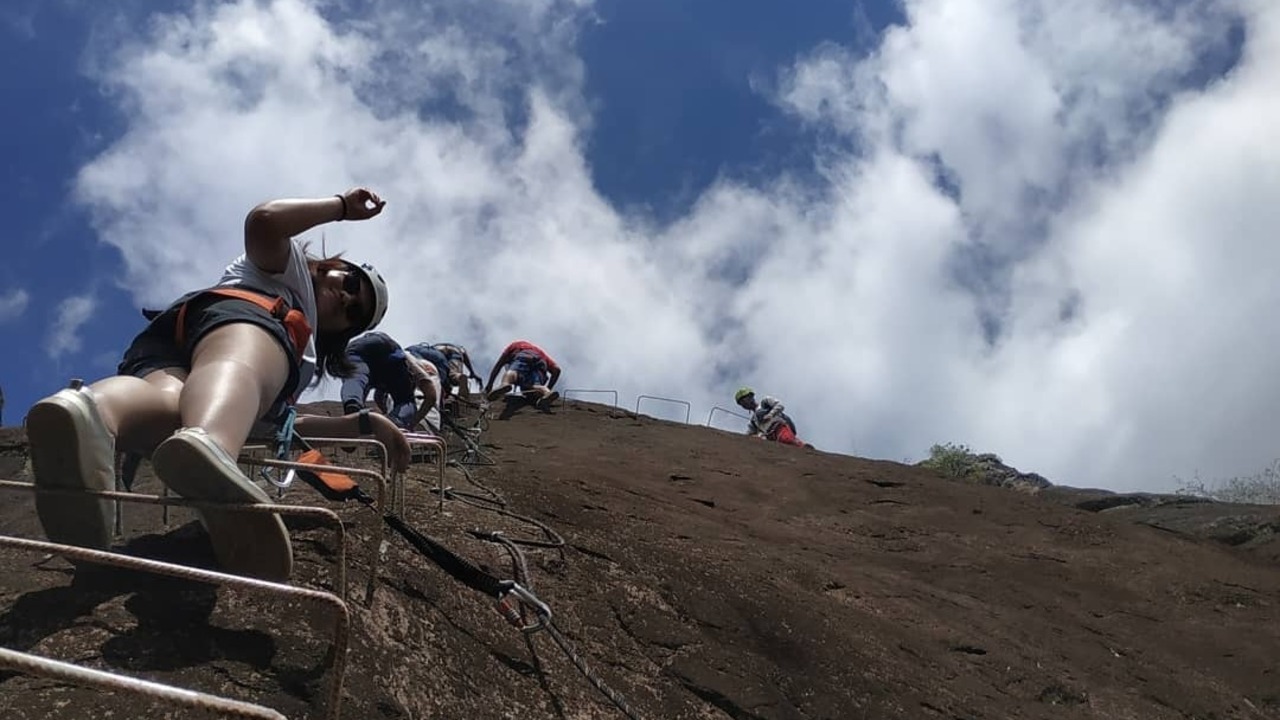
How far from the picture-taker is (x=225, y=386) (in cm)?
286

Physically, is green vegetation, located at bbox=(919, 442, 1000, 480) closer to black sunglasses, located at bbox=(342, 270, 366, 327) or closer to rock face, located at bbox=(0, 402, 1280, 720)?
rock face, located at bbox=(0, 402, 1280, 720)

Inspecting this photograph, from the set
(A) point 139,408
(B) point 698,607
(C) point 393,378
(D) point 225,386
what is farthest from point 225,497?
(C) point 393,378

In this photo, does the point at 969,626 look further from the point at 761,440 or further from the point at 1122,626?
the point at 761,440

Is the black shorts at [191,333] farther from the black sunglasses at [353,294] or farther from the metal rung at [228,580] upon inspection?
the metal rung at [228,580]

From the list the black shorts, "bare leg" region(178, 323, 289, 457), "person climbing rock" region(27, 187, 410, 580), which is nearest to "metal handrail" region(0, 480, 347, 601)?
"person climbing rock" region(27, 187, 410, 580)

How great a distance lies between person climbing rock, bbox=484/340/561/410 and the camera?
14.7m

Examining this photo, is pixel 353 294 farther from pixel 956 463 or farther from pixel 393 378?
pixel 956 463

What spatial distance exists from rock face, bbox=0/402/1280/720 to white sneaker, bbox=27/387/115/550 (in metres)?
0.31

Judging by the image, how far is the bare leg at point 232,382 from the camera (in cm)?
272

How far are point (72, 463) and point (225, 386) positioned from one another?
0.42 meters

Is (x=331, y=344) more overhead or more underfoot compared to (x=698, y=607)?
more overhead

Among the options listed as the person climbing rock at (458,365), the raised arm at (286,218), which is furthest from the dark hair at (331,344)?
the person climbing rock at (458,365)

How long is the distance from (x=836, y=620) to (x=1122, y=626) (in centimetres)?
339

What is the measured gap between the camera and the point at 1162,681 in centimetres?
690
